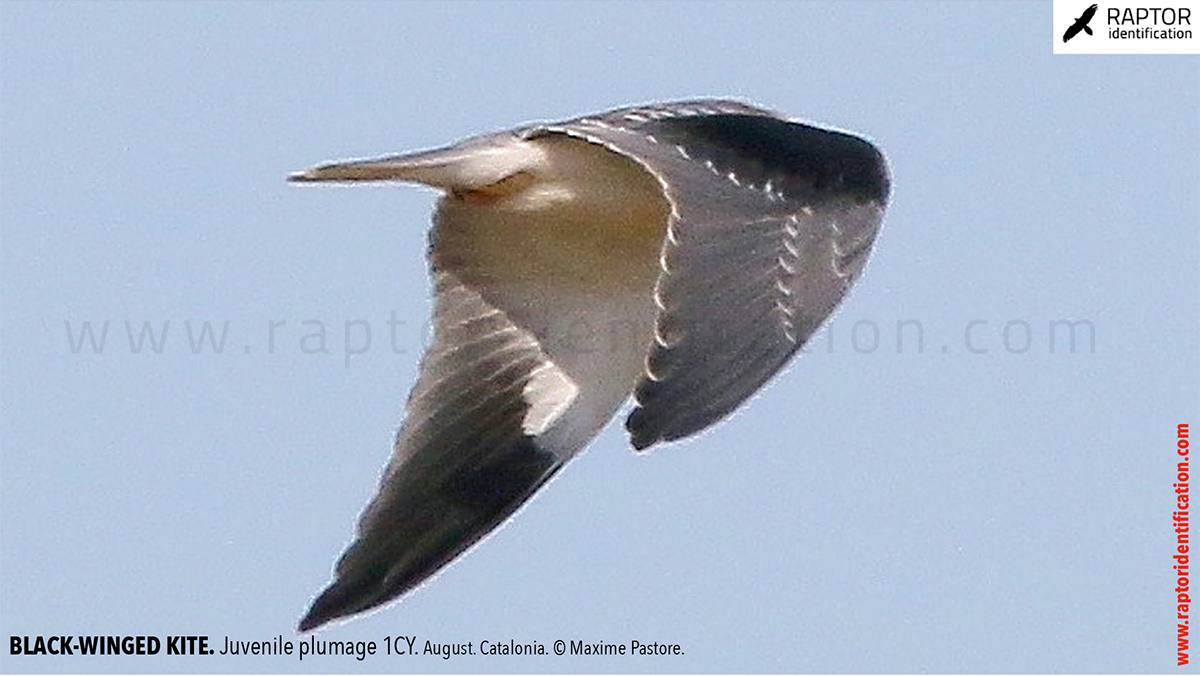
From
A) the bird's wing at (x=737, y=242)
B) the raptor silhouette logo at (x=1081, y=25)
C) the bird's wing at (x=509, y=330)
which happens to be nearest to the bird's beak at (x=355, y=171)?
the bird's wing at (x=509, y=330)

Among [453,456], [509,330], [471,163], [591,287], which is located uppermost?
[471,163]

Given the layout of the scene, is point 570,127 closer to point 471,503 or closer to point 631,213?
point 631,213

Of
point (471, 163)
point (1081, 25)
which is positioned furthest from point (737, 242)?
point (1081, 25)

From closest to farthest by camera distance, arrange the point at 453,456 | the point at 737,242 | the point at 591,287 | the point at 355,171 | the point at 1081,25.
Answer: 1. the point at 737,242
2. the point at 355,171
3. the point at 453,456
4. the point at 591,287
5. the point at 1081,25

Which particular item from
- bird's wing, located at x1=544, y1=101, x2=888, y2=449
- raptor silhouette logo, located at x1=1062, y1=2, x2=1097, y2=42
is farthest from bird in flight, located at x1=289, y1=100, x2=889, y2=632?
raptor silhouette logo, located at x1=1062, y1=2, x2=1097, y2=42

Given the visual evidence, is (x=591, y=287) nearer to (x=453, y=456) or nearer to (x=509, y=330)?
(x=509, y=330)

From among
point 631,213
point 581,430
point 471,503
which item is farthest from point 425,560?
point 631,213
